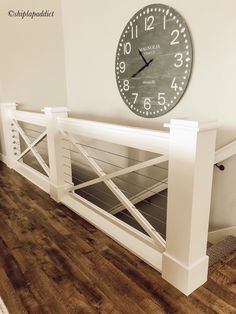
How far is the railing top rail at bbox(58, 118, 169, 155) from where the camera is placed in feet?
4.47

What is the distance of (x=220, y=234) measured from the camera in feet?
7.20

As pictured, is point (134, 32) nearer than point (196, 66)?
No

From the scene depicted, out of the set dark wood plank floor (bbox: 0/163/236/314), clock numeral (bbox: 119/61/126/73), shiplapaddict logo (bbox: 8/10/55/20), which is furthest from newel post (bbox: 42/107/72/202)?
shiplapaddict logo (bbox: 8/10/55/20)

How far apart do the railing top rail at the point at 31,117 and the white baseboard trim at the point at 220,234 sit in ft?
5.96

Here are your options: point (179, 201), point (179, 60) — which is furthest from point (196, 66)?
point (179, 201)

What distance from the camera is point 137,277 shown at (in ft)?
4.72

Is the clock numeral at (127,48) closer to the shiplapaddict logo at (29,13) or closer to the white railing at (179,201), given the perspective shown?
the white railing at (179,201)

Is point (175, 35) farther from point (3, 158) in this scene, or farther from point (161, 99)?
point (3, 158)

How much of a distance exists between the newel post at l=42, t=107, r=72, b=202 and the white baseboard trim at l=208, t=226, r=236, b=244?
134 cm

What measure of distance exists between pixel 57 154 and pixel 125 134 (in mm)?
975

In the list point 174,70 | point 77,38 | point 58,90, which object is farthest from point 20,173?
point 174,70

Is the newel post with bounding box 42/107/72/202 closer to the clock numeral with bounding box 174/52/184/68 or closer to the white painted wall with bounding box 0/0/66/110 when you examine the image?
the clock numeral with bounding box 174/52/184/68

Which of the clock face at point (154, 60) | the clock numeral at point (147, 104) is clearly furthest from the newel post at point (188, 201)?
the clock numeral at point (147, 104)

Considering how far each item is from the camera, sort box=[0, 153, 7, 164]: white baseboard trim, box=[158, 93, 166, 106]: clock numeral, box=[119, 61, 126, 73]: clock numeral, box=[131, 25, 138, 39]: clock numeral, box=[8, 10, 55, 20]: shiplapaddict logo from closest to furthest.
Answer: box=[158, 93, 166, 106]: clock numeral < box=[131, 25, 138, 39]: clock numeral < box=[119, 61, 126, 73]: clock numeral < box=[8, 10, 55, 20]: shiplapaddict logo < box=[0, 153, 7, 164]: white baseboard trim
